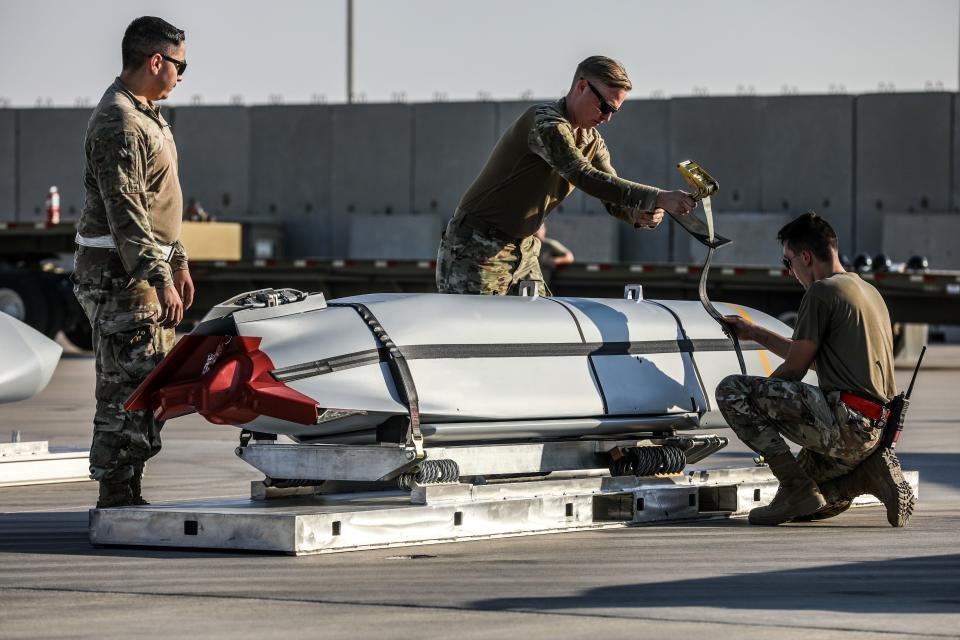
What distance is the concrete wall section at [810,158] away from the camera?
2953 cm

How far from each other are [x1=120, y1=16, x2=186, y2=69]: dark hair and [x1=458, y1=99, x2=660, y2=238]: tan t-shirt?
1.58m

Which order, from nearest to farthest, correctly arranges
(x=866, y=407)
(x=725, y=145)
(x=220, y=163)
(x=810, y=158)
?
(x=866, y=407)
(x=810, y=158)
(x=725, y=145)
(x=220, y=163)

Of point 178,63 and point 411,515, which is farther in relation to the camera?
point 178,63

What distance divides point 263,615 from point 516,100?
27.5 meters

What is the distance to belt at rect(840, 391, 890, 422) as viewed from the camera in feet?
23.3

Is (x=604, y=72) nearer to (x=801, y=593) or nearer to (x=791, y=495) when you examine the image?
(x=791, y=495)

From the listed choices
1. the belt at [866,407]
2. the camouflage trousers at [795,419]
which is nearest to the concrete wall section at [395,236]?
the camouflage trousers at [795,419]

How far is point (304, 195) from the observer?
108 ft

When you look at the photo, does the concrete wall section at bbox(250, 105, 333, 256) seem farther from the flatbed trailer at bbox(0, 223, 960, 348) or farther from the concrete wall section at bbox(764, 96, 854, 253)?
the flatbed trailer at bbox(0, 223, 960, 348)

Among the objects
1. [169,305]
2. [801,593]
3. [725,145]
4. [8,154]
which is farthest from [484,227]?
[8,154]

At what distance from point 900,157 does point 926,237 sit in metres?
1.55

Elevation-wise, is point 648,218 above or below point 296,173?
below

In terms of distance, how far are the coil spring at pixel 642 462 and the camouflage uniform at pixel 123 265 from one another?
6.46 ft

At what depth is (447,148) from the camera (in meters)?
32.1
